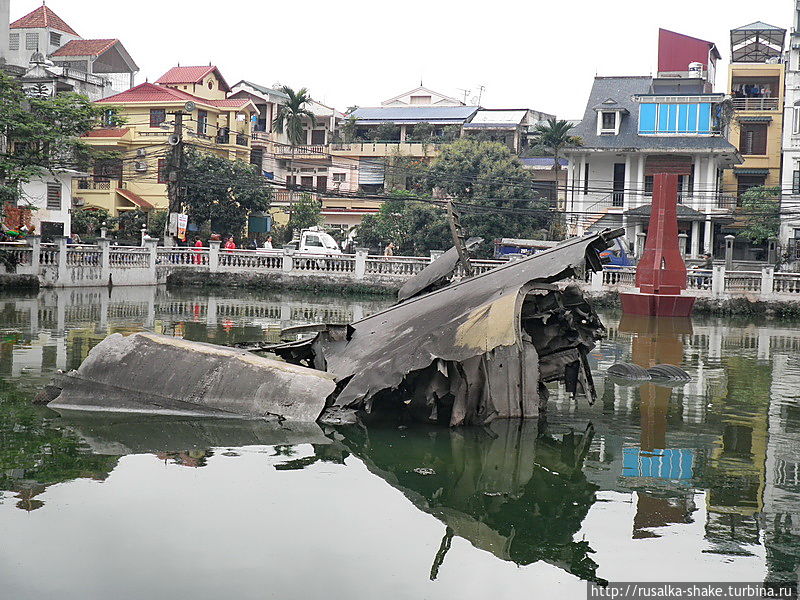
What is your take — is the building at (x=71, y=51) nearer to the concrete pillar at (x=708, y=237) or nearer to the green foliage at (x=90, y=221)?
the green foliage at (x=90, y=221)

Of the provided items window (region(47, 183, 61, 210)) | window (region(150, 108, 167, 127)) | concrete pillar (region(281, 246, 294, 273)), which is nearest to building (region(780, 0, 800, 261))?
concrete pillar (region(281, 246, 294, 273))

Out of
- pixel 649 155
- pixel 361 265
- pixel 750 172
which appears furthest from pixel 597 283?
pixel 750 172

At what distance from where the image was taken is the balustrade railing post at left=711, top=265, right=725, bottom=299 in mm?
30156

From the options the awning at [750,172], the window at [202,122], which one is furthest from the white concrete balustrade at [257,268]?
the awning at [750,172]

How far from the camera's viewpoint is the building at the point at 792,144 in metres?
43.5

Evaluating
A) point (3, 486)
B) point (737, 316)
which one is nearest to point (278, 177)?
point (737, 316)

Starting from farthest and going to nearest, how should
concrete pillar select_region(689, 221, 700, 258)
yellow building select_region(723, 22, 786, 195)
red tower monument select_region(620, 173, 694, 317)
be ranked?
yellow building select_region(723, 22, 786, 195)
concrete pillar select_region(689, 221, 700, 258)
red tower monument select_region(620, 173, 694, 317)

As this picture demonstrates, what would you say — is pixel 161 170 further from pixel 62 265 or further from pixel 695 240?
pixel 695 240

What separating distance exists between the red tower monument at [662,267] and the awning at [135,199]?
3005cm

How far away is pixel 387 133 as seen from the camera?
192ft

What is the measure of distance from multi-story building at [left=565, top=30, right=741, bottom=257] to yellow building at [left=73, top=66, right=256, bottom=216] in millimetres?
17396

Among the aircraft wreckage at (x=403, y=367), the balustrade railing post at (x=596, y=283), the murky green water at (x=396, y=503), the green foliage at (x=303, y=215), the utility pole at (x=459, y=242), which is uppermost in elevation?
the green foliage at (x=303, y=215)

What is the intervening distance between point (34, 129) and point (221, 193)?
15379 mm

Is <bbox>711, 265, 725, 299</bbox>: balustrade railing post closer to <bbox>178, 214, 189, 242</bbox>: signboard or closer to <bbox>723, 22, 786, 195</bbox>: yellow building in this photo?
<bbox>723, 22, 786, 195</bbox>: yellow building
